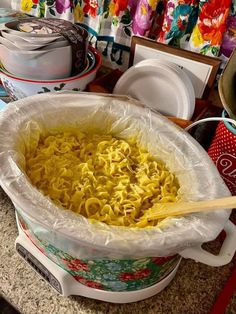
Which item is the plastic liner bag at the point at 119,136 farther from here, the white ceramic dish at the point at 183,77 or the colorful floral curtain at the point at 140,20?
the colorful floral curtain at the point at 140,20

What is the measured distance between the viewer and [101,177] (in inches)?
22.1

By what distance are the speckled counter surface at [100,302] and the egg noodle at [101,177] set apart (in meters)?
0.16

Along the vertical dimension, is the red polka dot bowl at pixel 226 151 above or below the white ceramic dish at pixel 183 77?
below

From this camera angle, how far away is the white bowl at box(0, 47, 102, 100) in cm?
72

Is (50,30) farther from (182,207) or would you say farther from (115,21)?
(182,207)

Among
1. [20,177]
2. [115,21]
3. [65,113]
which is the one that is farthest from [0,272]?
[115,21]

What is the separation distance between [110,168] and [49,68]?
292mm

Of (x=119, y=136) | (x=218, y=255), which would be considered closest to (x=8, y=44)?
(x=119, y=136)

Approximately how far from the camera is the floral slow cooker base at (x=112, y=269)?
450mm

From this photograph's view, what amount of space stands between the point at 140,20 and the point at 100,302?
646 millimetres

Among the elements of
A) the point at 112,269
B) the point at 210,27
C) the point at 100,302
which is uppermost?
the point at 210,27

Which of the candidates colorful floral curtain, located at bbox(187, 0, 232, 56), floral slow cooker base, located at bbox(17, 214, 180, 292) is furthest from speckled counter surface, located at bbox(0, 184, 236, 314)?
colorful floral curtain, located at bbox(187, 0, 232, 56)

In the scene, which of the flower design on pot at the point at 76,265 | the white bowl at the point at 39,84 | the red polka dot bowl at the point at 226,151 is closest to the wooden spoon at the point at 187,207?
the flower design on pot at the point at 76,265

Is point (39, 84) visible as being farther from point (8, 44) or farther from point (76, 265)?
point (76, 265)
